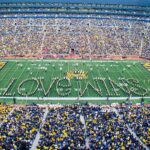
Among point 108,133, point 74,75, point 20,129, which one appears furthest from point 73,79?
point 108,133

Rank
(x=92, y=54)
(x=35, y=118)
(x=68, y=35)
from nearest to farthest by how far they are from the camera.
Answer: (x=35, y=118) → (x=92, y=54) → (x=68, y=35)

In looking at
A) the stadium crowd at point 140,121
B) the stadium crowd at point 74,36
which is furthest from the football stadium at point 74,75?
the stadium crowd at point 74,36

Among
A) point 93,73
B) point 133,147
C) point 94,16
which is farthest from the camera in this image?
point 94,16

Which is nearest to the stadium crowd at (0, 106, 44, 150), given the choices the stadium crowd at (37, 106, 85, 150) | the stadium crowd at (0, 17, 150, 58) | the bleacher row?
the bleacher row

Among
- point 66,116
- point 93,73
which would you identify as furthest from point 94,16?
point 66,116

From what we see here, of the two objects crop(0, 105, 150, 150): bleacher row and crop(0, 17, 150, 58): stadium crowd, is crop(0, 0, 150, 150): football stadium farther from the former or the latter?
crop(0, 17, 150, 58): stadium crowd

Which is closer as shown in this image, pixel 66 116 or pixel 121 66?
pixel 66 116

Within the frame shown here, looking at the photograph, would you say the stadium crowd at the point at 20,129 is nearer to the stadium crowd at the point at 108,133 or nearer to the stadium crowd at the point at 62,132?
the stadium crowd at the point at 62,132

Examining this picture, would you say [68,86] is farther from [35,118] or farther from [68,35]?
[68,35]
